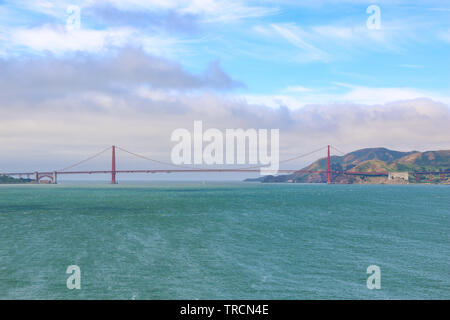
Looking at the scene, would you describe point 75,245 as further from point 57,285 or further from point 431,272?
point 431,272

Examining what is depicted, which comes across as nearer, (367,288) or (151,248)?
(367,288)

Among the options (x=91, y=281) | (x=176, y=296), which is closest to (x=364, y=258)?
(x=176, y=296)

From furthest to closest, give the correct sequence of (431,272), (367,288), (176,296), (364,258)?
1. (364,258)
2. (431,272)
3. (367,288)
4. (176,296)

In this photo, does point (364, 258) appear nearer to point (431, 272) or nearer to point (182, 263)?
point (431, 272)
